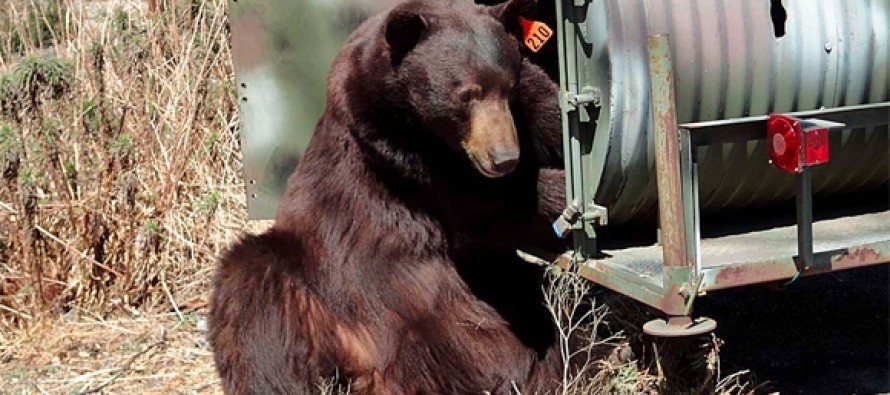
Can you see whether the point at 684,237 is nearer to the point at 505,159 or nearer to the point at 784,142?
the point at 784,142

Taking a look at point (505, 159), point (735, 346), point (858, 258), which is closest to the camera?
point (858, 258)

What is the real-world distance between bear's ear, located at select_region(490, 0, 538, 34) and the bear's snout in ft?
1.21

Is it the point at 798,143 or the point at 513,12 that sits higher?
the point at 513,12

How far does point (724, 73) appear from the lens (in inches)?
166

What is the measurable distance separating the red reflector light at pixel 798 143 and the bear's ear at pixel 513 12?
3.82 feet

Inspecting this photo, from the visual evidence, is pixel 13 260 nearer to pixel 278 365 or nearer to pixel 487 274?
pixel 278 365

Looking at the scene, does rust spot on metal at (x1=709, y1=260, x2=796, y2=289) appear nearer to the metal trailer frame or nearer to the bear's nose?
the metal trailer frame

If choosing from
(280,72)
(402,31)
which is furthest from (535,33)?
(280,72)

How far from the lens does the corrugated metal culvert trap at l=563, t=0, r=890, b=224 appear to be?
4.11 meters

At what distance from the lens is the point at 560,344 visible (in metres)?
4.95

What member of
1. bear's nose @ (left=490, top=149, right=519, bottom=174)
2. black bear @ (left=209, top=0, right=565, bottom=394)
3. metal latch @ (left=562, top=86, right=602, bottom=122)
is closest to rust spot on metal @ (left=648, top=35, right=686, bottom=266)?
metal latch @ (left=562, top=86, right=602, bottom=122)

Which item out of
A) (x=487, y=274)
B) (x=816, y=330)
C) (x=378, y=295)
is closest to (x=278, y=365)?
(x=378, y=295)

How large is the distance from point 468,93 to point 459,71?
4.1 inches

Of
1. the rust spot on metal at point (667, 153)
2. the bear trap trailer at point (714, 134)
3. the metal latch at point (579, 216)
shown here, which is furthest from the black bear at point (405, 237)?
the rust spot on metal at point (667, 153)
